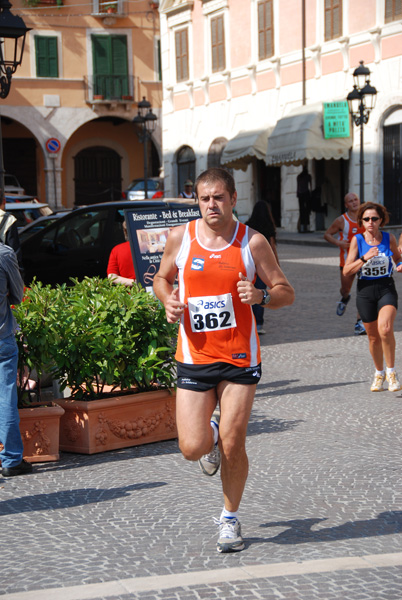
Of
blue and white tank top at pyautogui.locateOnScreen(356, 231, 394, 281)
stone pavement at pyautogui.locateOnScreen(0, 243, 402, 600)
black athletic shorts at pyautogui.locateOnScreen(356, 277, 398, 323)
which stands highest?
blue and white tank top at pyautogui.locateOnScreen(356, 231, 394, 281)

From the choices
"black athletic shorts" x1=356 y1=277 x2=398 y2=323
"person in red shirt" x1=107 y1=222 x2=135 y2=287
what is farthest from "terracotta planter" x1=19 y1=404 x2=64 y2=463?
"black athletic shorts" x1=356 y1=277 x2=398 y2=323

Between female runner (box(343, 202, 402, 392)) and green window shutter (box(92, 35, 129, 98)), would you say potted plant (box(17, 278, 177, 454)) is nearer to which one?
female runner (box(343, 202, 402, 392))

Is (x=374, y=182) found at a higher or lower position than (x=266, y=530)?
higher

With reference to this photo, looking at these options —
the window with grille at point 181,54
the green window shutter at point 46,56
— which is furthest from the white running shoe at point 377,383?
the green window shutter at point 46,56

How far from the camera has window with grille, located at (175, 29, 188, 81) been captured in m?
38.6

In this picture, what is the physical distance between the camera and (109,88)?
46.8 meters

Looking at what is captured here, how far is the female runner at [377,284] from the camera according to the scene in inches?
361

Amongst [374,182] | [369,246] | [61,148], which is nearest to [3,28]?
[369,246]

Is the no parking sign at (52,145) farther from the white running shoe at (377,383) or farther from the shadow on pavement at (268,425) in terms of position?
the shadow on pavement at (268,425)

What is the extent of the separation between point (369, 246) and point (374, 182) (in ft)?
64.6

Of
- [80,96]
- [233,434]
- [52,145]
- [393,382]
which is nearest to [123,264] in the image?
[393,382]

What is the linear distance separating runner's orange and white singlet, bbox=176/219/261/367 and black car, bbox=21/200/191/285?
794cm

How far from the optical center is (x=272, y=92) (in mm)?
33406

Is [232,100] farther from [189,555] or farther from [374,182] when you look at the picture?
[189,555]
